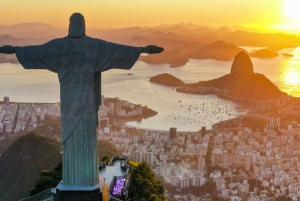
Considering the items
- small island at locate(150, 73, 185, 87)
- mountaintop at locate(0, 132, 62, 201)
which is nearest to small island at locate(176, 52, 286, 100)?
small island at locate(150, 73, 185, 87)

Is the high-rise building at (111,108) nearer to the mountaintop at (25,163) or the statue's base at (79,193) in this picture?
the mountaintop at (25,163)

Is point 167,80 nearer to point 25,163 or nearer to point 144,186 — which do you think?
point 25,163

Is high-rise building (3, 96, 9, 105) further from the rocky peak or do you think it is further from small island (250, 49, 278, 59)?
small island (250, 49, 278, 59)

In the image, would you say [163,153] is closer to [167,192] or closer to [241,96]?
[167,192]

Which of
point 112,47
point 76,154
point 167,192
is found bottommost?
point 167,192

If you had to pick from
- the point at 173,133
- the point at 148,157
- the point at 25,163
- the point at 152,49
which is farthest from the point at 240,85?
the point at 152,49

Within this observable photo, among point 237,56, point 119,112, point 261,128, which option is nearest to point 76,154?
point 119,112
